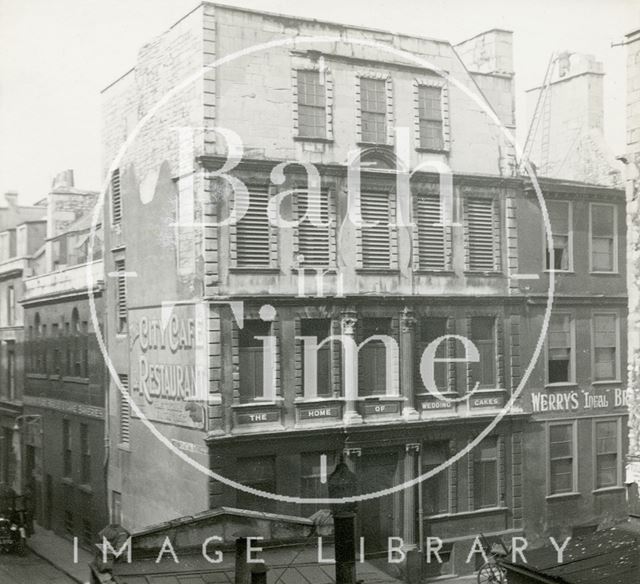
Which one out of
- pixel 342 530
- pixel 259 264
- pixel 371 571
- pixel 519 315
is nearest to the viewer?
pixel 342 530

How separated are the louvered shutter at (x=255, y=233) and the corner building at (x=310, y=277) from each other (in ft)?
0.08

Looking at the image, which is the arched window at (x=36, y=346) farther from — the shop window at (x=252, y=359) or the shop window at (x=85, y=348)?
the shop window at (x=252, y=359)

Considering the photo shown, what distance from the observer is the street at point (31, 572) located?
13.2 m

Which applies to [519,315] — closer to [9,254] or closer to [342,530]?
[342,530]

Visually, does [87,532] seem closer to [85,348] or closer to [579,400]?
[85,348]

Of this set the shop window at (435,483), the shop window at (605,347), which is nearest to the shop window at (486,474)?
the shop window at (435,483)

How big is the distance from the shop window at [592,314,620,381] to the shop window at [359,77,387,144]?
4.89m

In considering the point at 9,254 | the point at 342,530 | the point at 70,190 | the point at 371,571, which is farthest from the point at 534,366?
the point at 9,254

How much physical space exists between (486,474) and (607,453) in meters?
2.21

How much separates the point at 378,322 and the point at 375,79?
11.8ft

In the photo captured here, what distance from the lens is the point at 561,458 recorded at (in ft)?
46.5

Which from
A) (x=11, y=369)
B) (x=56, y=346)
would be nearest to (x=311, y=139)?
(x=56, y=346)

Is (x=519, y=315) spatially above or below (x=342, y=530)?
above

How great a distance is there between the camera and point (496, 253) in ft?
44.5
